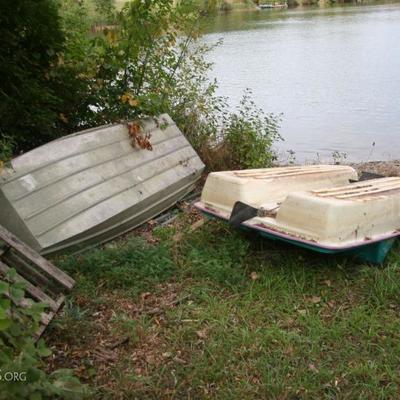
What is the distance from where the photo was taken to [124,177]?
205 inches

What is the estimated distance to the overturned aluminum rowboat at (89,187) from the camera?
4285mm

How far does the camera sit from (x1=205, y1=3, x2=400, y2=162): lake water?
11010 millimetres

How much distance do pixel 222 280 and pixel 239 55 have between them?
611 inches

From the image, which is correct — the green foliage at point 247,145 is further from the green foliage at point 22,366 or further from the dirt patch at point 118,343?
the green foliage at point 22,366

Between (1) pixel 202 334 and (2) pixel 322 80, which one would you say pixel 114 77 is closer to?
(1) pixel 202 334

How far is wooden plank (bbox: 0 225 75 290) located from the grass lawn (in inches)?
8.2

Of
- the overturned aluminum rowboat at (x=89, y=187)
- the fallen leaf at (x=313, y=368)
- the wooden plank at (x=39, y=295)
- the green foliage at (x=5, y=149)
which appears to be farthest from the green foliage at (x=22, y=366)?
the green foliage at (x=5, y=149)

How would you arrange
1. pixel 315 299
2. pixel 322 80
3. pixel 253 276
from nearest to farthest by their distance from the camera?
pixel 315 299 < pixel 253 276 < pixel 322 80

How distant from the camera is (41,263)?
12.2ft

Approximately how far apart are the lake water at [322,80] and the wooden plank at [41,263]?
4824 mm

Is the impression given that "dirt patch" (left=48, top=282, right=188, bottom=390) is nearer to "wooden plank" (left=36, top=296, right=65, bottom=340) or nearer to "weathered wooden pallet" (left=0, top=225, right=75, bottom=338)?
"wooden plank" (left=36, top=296, right=65, bottom=340)

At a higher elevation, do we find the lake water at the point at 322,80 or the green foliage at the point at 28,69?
the green foliage at the point at 28,69

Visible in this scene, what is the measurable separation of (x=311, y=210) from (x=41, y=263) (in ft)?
6.18

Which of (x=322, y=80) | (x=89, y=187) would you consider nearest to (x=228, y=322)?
(x=89, y=187)
